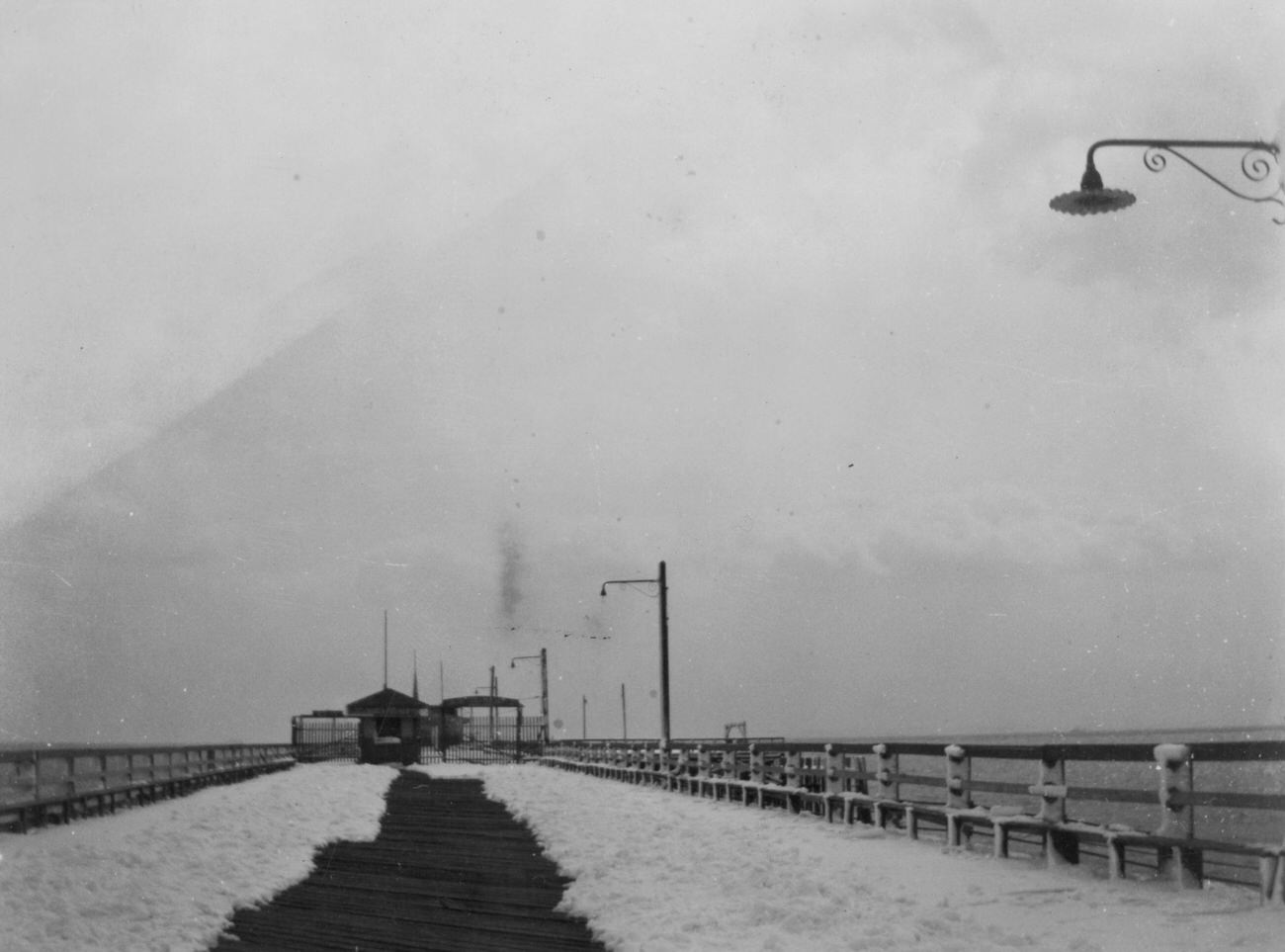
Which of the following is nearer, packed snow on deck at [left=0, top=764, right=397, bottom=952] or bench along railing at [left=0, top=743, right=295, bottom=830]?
packed snow on deck at [left=0, top=764, right=397, bottom=952]

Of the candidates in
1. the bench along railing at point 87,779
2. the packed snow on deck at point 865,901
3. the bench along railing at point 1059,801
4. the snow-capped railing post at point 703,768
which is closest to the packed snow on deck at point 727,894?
the packed snow on deck at point 865,901

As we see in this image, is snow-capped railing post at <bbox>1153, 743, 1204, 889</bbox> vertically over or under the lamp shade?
under

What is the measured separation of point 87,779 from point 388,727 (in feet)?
150

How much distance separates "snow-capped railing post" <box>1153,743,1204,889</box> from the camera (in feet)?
32.2

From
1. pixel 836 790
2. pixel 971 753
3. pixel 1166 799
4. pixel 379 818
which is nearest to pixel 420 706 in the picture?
pixel 379 818

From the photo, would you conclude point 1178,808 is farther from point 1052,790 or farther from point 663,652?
point 663,652

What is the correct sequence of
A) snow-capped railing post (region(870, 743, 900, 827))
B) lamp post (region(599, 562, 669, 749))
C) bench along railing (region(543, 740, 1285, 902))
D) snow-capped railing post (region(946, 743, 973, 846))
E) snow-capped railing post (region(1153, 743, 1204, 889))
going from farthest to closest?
lamp post (region(599, 562, 669, 749))
snow-capped railing post (region(870, 743, 900, 827))
snow-capped railing post (region(946, 743, 973, 846))
snow-capped railing post (region(1153, 743, 1204, 889))
bench along railing (region(543, 740, 1285, 902))

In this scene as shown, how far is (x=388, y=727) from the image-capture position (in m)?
68.4

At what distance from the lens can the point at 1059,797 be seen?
1169 cm

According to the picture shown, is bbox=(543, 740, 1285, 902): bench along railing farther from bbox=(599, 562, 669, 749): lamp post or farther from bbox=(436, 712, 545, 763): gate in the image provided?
bbox=(436, 712, 545, 763): gate

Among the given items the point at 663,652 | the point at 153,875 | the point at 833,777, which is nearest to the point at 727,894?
the point at 153,875

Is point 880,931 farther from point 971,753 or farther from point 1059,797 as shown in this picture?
point 971,753

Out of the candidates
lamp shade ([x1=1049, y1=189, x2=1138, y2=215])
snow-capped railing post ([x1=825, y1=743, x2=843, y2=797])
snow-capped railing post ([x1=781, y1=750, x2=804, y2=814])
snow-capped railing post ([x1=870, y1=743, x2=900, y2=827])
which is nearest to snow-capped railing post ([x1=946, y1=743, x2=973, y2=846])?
snow-capped railing post ([x1=870, y1=743, x2=900, y2=827])

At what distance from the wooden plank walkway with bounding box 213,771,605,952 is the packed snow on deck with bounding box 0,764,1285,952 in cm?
→ 28
